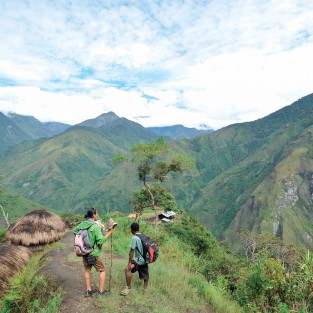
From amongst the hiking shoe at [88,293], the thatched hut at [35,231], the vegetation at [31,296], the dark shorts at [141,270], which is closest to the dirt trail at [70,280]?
the hiking shoe at [88,293]

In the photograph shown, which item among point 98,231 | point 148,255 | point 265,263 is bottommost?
point 265,263

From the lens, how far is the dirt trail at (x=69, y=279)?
857 cm

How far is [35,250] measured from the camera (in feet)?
58.3

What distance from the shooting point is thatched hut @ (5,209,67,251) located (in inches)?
706

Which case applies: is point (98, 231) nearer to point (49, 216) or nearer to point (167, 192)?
point (49, 216)

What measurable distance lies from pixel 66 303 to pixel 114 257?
5808mm

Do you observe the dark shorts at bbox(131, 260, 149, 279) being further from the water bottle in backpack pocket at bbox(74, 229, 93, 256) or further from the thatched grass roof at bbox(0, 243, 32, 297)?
the thatched grass roof at bbox(0, 243, 32, 297)

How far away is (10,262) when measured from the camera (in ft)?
43.1

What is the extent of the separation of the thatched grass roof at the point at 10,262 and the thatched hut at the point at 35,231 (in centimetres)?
306

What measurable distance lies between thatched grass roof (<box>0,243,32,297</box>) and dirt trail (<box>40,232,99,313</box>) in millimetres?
1249

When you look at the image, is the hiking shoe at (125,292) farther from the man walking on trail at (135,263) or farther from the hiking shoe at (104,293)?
the hiking shoe at (104,293)

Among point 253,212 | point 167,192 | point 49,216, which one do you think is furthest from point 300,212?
point 49,216

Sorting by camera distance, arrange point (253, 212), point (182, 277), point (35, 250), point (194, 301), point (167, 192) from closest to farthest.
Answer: point (194, 301) → point (182, 277) → point (35, 250) → point (167, 192) → point (253, 212)

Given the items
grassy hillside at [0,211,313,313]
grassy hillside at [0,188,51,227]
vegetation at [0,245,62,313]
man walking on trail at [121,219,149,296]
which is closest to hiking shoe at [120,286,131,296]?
man walking on trail at [121,219,149,296]
